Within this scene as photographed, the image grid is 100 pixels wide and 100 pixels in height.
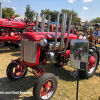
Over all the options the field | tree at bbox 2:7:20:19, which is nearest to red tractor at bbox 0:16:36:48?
the field

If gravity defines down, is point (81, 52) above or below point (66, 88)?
above

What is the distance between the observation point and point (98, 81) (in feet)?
10.5

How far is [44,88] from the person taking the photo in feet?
7.55

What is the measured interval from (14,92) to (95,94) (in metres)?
1.93

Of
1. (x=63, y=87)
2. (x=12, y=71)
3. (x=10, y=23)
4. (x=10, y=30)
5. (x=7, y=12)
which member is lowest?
(x=63, y=87)

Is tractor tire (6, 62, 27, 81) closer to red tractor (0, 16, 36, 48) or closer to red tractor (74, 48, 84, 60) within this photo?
red tractor (74, 48, 84, 60)

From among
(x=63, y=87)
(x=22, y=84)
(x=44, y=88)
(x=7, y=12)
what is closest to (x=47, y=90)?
(x=44, y=88)

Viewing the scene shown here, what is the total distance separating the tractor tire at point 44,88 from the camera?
6.79ft

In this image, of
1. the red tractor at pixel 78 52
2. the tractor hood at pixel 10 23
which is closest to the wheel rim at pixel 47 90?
the red tractor at pixel 78 52

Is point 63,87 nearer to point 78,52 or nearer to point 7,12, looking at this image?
point 78,52

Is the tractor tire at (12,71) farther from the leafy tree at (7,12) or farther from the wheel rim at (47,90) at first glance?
the leafy tree at (7,12)

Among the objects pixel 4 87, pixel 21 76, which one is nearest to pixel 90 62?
pixel 21 76

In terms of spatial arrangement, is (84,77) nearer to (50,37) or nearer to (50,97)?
(50,97)

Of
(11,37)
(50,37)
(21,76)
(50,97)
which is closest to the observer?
(50,97)
